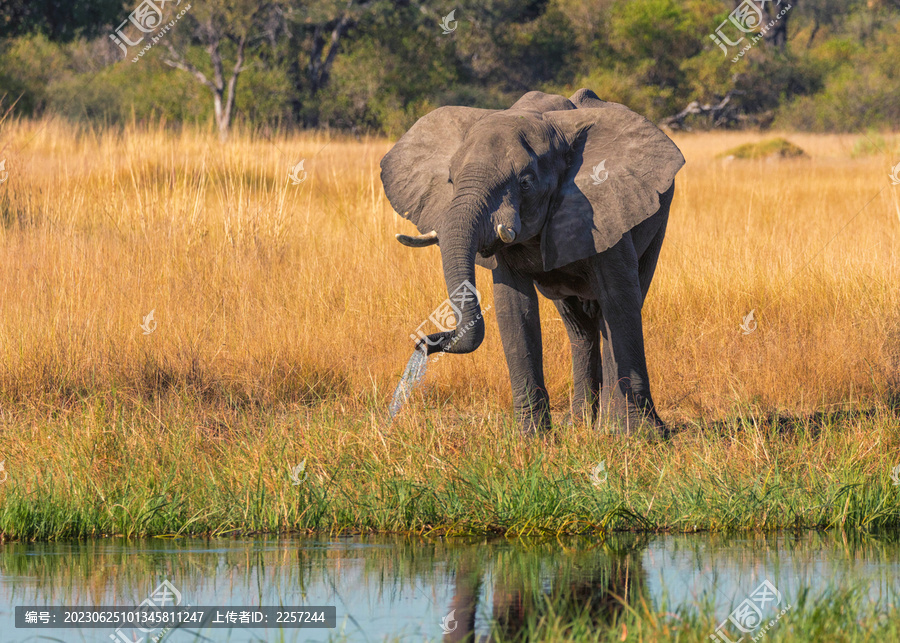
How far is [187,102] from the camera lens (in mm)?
31797

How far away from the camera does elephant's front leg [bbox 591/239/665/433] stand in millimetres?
5855

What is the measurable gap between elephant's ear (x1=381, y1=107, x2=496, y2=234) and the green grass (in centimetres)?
96

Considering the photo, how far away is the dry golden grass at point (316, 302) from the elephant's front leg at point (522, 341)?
0.57 meters

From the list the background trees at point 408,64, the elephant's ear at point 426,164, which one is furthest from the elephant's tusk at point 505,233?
the background trees at point 408,64

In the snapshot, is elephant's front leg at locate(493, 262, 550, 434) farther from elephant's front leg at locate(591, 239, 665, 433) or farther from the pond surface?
the pond surface

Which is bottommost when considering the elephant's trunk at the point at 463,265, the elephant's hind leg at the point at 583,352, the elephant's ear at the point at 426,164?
the elephant's hind leg at the point at 583,352

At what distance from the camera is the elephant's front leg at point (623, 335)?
231 inches

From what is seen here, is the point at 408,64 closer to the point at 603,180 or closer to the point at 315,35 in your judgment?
the point at 315,35

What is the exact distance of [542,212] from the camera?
18.1 ft

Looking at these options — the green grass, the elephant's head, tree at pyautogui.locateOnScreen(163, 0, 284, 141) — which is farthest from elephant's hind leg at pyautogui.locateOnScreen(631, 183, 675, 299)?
tree at pyautogui.locateOnScreen(163, 0, 284, 141)

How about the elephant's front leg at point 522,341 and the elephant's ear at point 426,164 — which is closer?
the elephant's ear at point 426,164

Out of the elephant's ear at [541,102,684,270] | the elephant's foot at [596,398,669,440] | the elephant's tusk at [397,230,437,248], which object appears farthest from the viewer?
the elephant's foot at [596,398,669,440]

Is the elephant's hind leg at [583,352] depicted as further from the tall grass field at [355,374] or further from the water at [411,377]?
the water at [411,377]

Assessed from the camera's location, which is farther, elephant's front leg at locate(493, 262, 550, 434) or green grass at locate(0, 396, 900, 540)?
elephant's front leg at locate(493, 262, 550, 434)
